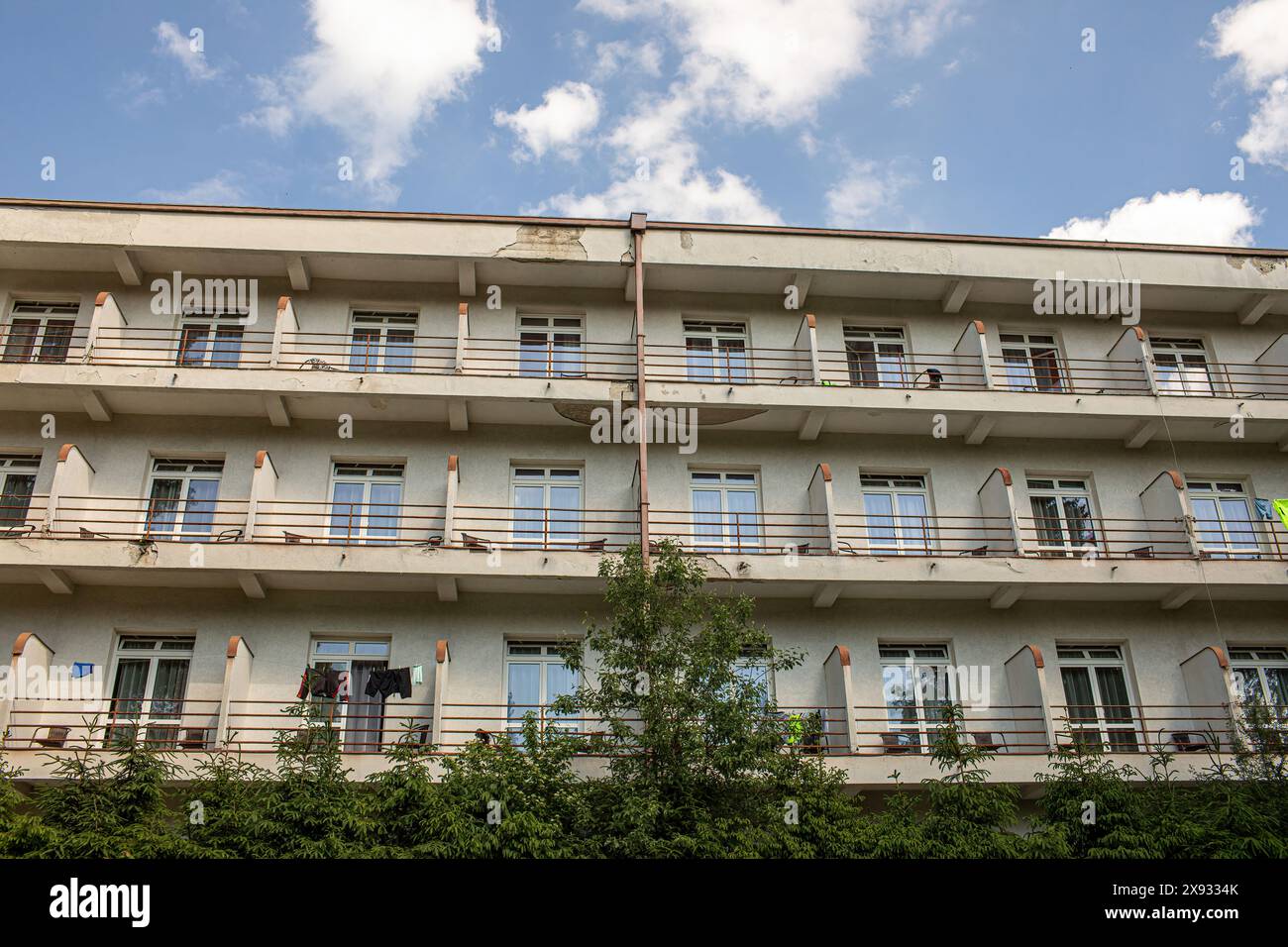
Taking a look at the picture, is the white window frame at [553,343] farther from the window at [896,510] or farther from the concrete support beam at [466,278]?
the window at [896,510]

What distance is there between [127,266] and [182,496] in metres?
4.51

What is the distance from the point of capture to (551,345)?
21875 mm

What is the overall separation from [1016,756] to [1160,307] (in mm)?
10579

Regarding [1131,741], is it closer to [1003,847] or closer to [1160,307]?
[1003,847]

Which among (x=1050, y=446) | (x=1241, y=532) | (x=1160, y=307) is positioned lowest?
(x=1241, y=532)

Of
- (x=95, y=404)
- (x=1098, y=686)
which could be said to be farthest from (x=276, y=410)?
(x=1098, y=686)

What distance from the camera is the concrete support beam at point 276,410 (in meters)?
20.1

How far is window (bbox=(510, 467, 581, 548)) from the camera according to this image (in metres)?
20.2

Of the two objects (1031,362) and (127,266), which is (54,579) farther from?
(1031,362)

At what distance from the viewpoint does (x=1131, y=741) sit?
1911cm

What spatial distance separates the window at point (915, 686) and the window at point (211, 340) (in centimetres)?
1298
